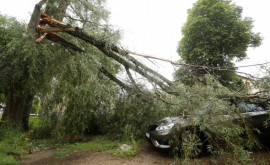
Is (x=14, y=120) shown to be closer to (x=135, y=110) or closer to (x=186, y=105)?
(x=135, y=110)

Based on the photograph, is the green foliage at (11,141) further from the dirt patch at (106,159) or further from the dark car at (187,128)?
the dark car at (187,128)

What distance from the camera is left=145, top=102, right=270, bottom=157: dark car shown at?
11.0 ft

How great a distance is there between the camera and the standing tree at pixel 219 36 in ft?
32.6

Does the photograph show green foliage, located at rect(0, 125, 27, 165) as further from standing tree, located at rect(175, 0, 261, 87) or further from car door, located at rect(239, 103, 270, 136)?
standing tree, located at rect(175, 0, 261, 87)

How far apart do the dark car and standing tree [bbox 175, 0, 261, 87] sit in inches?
236

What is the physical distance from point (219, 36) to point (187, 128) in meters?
8.84

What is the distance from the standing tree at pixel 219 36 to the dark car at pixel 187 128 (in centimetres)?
600

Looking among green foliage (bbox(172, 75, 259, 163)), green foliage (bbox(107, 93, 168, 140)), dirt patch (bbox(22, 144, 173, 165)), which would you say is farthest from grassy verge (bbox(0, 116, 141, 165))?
green foliage (bbox(172, 75, 259, 163))

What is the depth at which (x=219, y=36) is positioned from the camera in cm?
986

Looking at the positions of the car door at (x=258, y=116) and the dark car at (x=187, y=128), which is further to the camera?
the car door at (x=258, y=116)

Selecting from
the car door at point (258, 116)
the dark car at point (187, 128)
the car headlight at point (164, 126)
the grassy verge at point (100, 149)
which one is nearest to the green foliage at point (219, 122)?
the dark car at point (187, 128)

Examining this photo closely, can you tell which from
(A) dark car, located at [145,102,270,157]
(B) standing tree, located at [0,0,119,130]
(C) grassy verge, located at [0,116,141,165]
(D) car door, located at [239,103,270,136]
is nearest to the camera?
(A) dark car, located at [145,102,270,157]

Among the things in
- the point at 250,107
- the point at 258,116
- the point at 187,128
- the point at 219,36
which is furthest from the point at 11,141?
the point at 219,36

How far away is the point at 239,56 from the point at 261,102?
865cm
